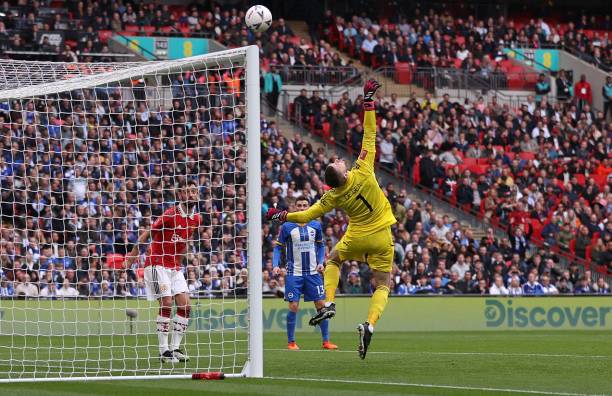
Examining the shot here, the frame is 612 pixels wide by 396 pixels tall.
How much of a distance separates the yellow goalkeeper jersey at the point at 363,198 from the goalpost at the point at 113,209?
3.60 ft

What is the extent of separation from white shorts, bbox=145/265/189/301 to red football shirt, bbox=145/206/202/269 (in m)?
0.08

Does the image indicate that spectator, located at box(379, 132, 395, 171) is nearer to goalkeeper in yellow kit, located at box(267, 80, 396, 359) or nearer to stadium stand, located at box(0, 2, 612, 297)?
stadium stand, located at box(0, 2, 612, 297)

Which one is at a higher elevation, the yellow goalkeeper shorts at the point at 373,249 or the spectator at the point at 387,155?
the yellow goalkeeper shorts at the point at 373,249

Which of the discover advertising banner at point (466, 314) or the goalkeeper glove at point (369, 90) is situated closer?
the goalkeeper glove at point (369, 90)

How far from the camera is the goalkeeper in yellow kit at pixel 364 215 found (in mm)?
13977

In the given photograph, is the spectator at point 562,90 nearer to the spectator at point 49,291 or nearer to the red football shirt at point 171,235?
the spectator at point 49,291

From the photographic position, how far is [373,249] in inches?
576

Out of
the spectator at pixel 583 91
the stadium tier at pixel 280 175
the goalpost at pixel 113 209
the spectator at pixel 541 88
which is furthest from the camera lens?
the spectator at pixel 583 91

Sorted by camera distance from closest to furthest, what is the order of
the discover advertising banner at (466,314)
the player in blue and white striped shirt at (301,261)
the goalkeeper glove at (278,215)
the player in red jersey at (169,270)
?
the goalkeeper glove at (278,215) < the player in red jersey at (169,270) < the player in blue and white striped shirt at (301,261) < the discover advertising banner at (466,314)

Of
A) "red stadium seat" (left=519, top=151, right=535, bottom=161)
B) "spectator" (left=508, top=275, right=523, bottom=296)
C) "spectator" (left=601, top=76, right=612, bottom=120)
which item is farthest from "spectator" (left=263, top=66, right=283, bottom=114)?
"spectator" (left=601, top=76, right=612, bottom=120)

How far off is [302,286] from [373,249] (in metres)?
4.62

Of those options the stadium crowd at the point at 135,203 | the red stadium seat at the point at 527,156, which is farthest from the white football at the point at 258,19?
the red stadium seat at the point at 527,156

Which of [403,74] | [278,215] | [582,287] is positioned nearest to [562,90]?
[403,74]

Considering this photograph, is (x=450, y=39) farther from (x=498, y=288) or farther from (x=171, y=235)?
(x=171, y=235)
